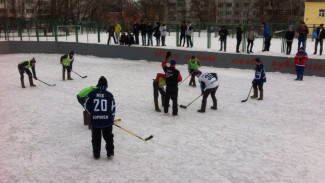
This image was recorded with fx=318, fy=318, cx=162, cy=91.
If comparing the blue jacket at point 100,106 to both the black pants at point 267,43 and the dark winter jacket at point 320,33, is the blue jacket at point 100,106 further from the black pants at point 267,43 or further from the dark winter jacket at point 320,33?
the dark winter jacket at point 320,33

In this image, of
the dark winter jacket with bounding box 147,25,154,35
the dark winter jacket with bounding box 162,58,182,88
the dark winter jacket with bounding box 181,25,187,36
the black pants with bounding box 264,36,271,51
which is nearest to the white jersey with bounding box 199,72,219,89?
the dark winter jacket with bounding box 162,58,182,88

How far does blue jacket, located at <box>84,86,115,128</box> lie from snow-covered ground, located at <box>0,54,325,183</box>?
943 mm

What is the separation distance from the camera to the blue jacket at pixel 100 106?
6125 millimetres

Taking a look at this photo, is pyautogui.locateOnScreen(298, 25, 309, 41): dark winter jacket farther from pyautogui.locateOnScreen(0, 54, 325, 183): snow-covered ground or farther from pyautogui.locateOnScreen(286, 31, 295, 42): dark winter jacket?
pyautogui.locateOnScreen(0, 54, 325, 183): snow-covered ground

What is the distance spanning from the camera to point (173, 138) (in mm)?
7859

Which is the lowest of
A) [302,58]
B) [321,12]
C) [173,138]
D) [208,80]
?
[173,138]

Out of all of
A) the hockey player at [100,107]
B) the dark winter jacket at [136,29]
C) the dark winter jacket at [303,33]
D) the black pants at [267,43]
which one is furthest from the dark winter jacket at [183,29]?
the hockey player at [100,107]

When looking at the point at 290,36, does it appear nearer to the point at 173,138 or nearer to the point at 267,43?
Answer: the point at 267,43

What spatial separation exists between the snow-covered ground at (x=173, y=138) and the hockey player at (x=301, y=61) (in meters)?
1.23

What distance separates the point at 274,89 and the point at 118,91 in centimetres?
644

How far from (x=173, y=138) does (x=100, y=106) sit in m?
2.43

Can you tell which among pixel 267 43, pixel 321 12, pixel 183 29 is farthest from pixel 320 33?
pixel 321 12

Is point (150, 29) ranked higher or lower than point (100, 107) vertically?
higher

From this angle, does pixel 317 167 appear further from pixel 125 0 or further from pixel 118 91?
pixel 125 0
